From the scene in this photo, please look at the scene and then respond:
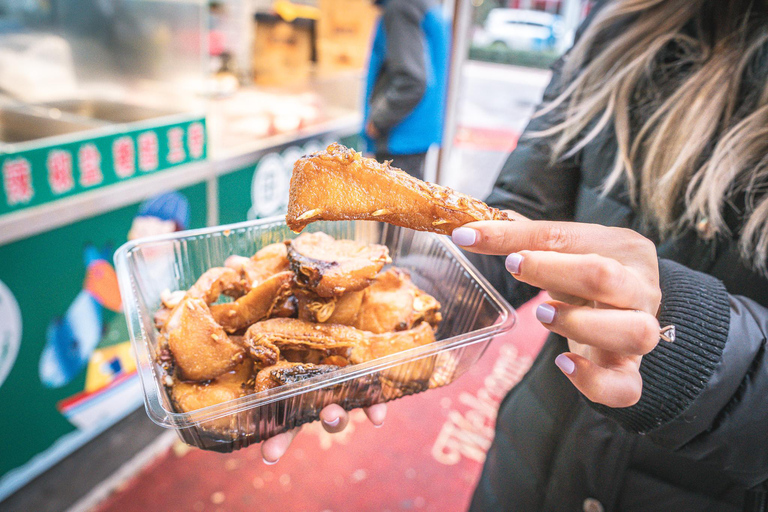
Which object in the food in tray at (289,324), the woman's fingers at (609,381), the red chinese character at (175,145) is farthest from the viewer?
the red chinese character at (175,145)

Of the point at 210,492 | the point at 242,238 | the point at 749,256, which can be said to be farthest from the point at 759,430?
the point at 210,492

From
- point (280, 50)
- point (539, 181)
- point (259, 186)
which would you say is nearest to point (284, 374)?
point (539, 181)

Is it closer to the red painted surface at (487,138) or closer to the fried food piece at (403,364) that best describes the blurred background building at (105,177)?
the fried food piece at (403,364)

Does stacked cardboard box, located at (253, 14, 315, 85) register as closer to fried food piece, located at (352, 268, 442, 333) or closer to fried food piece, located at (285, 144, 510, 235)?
fried food piece, located at (352, 268, 442, 333)

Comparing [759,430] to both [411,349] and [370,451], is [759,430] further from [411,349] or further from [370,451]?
[370,451]

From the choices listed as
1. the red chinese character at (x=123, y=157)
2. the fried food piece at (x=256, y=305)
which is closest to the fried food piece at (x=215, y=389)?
the fried food piece at (x=256, y=305)

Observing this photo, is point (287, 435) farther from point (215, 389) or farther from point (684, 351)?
point (684, 351)

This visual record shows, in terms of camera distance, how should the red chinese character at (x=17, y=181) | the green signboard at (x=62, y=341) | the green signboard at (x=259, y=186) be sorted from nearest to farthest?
the red chinese character at (x=17, y=181) → the green signboard at (x=62, y=341) → the green signboard at (x=259, y=186)
